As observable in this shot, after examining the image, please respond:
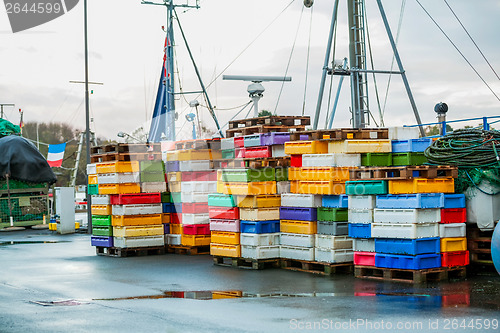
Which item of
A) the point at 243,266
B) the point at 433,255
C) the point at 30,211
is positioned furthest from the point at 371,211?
the point at 30,211

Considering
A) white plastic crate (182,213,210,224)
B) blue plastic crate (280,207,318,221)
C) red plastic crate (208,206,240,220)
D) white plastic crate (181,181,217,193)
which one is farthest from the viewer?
white plastic crate (182,213,210,224)

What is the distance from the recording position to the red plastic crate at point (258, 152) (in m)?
17.0

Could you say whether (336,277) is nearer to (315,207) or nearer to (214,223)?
(315,207)

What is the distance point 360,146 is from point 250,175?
2575 mm

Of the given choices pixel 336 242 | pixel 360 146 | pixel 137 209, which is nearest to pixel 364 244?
pixel 336 242

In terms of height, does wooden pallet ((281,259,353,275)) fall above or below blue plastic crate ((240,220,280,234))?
below

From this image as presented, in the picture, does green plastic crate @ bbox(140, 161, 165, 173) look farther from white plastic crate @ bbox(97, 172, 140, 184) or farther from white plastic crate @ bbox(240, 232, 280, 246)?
white plastic crate @ bbox(240, 232, 280, 246)

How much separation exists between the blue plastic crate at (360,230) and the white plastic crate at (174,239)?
6941mm

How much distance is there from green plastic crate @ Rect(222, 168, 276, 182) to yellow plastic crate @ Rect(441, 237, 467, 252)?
4.26 metres

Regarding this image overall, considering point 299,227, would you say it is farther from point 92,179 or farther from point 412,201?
point 92,179

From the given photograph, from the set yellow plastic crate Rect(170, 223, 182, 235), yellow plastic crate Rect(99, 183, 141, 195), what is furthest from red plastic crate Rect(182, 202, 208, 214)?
yellow plastic crate Rect(99, 183, 141, 195)

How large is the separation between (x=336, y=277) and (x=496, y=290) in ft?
10.7

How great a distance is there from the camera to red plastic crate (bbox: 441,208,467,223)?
531 inches

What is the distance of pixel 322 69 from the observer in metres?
21.1
